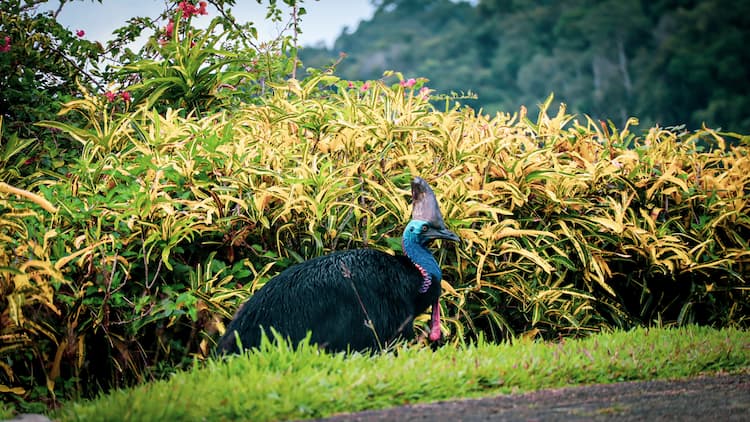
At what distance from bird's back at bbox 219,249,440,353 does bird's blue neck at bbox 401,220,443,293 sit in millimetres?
39

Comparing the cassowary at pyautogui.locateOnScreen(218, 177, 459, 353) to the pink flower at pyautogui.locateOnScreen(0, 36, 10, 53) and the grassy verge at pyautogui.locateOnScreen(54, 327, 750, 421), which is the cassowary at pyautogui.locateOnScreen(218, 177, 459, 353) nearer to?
the grassy verge at pyautogui.locateOnScreen(54, 327, 750, 421)

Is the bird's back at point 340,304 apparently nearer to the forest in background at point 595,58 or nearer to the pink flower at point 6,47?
the pink flower at point 6,47

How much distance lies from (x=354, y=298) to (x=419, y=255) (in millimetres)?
462


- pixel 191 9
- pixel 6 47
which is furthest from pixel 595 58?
pixel 6 47

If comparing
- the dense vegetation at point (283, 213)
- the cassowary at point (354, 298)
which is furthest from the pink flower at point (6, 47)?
the cassowary at point (354, 298)

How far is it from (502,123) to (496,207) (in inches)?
50.1

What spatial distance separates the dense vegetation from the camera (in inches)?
195

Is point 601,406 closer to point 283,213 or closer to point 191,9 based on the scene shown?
point 283,213

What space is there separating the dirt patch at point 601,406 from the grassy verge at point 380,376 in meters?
0.13

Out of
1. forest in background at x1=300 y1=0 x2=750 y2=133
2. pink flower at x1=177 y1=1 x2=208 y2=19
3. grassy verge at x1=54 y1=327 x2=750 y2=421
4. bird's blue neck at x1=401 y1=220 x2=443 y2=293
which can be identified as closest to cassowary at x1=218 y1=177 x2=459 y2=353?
bird's blue neck at x1=401 y1=220 x2=443 y2=293

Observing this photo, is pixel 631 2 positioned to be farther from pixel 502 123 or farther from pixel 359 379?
pixel 359 379

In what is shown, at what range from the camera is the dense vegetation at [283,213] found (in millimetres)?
4953

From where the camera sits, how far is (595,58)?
37.7 m

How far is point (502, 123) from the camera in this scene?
6.67 metres
